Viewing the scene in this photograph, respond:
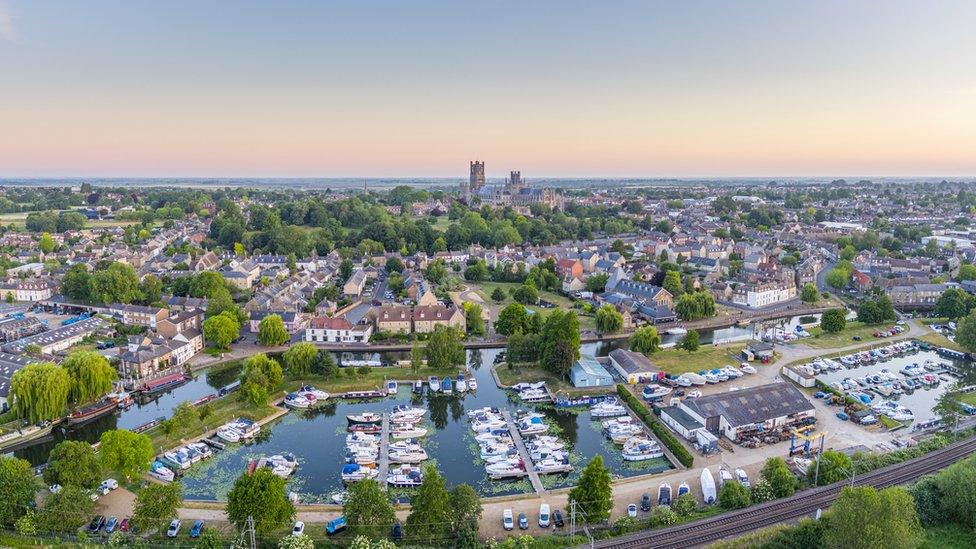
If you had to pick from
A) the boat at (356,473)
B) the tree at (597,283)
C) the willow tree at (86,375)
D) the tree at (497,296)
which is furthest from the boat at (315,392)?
the tree at (597,283)

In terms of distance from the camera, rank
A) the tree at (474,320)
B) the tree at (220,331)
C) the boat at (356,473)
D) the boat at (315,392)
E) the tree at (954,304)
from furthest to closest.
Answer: the tree at (954,304)
the tree at (474,320)
the tree at (220,331)
the boat at (315,392)
the boat at (356,473)

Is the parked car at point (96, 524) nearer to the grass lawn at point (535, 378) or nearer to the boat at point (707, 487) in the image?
the grass lawn at point (535, 378)

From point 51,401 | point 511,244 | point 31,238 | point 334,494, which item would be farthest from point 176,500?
point 31,238

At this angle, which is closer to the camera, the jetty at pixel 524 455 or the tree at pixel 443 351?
the jetty at pixel 524 455

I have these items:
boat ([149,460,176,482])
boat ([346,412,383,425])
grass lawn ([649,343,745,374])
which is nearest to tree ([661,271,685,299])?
grass lawn ([649,343,745,374])

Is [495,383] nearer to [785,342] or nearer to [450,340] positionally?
[450,340]

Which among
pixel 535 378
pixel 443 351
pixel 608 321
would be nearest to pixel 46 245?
pixel 443 351

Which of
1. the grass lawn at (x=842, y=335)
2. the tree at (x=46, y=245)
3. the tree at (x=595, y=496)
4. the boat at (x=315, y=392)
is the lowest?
the grass lawn at (x=842, y=335)
